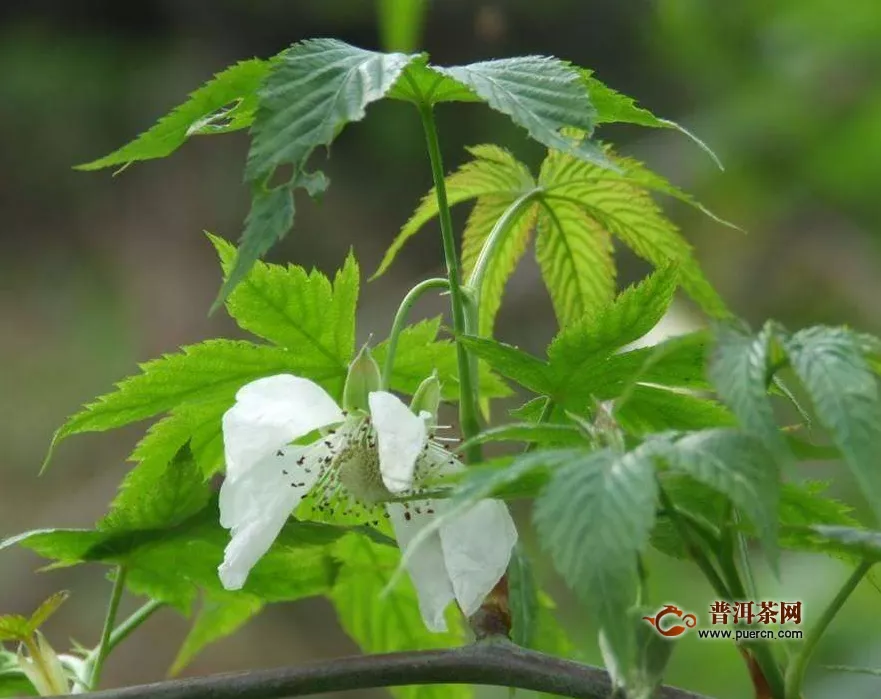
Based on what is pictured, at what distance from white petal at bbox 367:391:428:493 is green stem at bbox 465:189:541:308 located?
9 centimetres

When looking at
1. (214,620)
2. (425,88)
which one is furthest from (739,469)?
(214,620)

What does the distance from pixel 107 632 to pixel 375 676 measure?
0.15m

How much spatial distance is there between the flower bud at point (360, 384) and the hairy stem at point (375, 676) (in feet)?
0.36

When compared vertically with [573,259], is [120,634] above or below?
below

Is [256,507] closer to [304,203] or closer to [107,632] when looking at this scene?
[107,632]

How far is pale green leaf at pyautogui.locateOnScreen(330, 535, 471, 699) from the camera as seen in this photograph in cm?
61

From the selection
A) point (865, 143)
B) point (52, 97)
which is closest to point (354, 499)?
point (865, 143)

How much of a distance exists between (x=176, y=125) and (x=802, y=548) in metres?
0.30

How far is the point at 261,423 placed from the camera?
1.51 ft

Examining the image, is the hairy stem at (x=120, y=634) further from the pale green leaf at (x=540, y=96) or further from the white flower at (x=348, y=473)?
the pale green leaf at (x=540, y=96)

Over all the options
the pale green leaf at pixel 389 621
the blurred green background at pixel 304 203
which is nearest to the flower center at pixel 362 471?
the pale green leaf at pixel 389 621

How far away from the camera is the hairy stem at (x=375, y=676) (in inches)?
16.9

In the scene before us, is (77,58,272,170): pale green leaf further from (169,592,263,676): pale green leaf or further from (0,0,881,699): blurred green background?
(0,0,881,699): blurred green background

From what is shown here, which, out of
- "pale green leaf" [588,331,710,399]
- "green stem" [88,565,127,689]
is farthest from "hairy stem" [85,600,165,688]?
"pale green leaf" [588,331,710,399]
